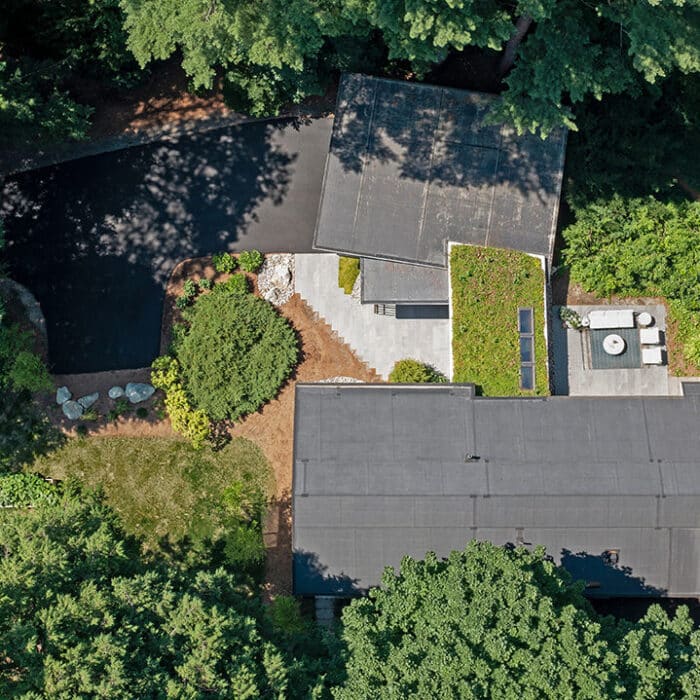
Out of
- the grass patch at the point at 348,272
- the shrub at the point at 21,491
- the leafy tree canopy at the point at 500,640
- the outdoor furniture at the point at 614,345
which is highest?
the grass patch at the point at 348,272

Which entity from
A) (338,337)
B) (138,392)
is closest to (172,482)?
(138,392)

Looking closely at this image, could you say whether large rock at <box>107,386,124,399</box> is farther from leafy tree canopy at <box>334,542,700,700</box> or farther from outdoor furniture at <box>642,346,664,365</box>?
outdoor furniture at <box>642,346,664,365</box>

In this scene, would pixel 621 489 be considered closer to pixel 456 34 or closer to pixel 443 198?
pixel 443 198

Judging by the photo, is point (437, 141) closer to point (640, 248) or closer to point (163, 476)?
point (640, 248)

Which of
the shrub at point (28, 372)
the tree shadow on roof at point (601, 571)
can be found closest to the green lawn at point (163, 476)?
the shrub at point (28, 372)

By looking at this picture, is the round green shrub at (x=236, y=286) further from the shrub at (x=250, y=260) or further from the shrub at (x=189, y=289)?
the shrub at (x=189, y=289)
